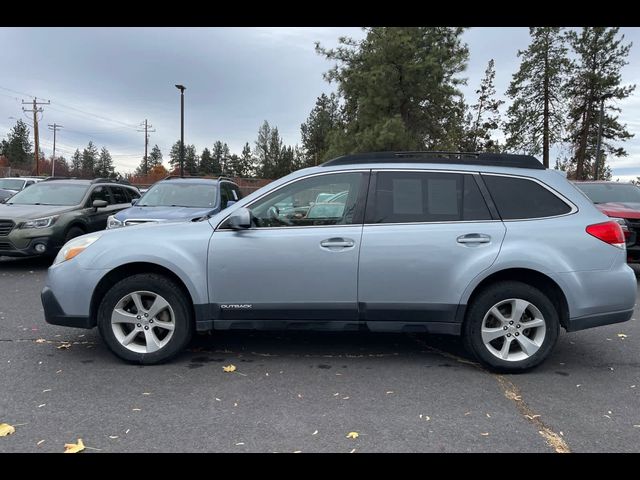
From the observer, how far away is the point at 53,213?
8648 mm

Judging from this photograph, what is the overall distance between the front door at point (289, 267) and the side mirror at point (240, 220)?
7 cm

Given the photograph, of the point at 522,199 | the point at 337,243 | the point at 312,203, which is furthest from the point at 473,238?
the point at 312,203

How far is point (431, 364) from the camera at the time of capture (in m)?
4.28

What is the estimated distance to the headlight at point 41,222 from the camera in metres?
8.28

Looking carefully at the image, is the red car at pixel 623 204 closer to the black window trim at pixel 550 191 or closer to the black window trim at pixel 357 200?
the black window trim at pixel 550 191

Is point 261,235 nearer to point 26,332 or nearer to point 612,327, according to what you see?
point 26,332

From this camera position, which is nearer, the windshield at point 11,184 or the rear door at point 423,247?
the rear door at point 423,247

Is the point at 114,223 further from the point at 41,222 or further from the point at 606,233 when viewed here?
the point at 606,233

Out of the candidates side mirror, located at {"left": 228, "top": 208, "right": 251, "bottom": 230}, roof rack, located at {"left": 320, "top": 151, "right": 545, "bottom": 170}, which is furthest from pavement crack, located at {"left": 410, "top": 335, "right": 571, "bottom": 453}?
side mirror, located at {"left": 228, "top": 208, "right": 251, "bottom": 230}

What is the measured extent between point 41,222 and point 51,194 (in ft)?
4.76

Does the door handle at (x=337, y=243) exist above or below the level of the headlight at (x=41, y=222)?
below

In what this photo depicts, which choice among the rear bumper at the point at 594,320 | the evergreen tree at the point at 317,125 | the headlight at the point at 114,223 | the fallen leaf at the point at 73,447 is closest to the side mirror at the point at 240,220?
the fallen leaf at the point at 73,447

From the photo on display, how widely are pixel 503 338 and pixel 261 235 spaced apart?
7.42 ft

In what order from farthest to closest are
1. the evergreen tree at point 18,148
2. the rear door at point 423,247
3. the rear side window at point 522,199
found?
1. the evergreen tree at point 18,148
2. the rear side window at point 522,199
3. the rear door at point 423,247
